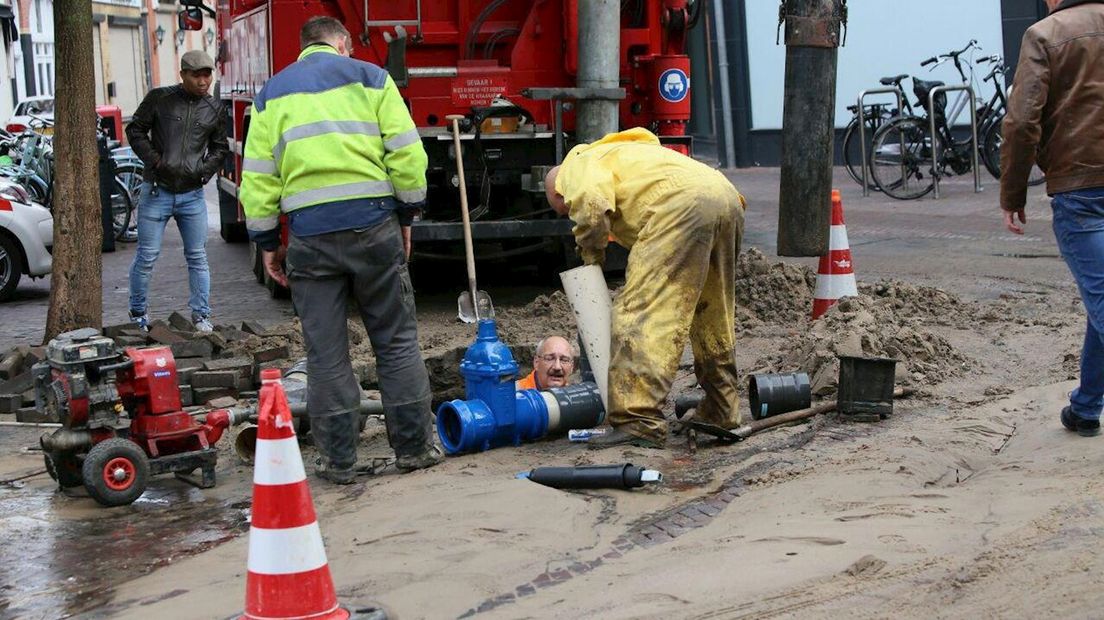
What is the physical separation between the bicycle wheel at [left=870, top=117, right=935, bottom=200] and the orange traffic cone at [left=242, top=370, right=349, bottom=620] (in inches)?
532

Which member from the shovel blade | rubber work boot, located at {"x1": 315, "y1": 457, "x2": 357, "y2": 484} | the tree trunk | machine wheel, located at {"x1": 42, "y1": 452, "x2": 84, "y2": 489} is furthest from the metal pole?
machine wheel, located at {"x1": 42, "y1": 452, "x2": 84, "y2": 489}

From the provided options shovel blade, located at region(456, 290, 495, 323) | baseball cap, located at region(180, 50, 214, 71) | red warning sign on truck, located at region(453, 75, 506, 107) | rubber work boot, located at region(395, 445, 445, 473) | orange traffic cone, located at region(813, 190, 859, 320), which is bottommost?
rubber work boot, located at region(395, 445, 445, 473)

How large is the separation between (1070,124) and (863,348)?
1.94 m

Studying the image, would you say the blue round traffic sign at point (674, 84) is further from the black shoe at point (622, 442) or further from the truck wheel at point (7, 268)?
the truck wheel at point (7, 268)

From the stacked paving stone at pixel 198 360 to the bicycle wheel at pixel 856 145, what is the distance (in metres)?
9.99

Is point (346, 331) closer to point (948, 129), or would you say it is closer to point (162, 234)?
point (162, 234)

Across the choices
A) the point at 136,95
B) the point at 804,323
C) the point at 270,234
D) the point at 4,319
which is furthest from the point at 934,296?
the point at 136,95

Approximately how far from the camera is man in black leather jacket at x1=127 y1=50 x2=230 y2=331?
9.86 meters

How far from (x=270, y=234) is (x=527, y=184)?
4688 millimetres

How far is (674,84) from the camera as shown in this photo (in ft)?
36.4

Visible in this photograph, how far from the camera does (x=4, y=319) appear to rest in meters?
11.6

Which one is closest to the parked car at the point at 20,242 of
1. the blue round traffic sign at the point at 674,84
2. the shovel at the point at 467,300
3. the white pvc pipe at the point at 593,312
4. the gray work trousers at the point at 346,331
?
the shovel at the point at 467,300

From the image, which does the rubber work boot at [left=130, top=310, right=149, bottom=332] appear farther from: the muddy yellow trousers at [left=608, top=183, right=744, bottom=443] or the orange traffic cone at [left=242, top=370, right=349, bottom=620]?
Result: the orange traffic cone at [left=242, top=370, right=349, bottom=620]

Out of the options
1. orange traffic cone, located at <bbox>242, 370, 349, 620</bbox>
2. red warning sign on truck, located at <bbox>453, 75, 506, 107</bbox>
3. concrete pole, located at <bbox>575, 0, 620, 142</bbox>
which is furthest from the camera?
red warning sign on truck, located at <bbox>453, 75, 506, 107</bbox>
